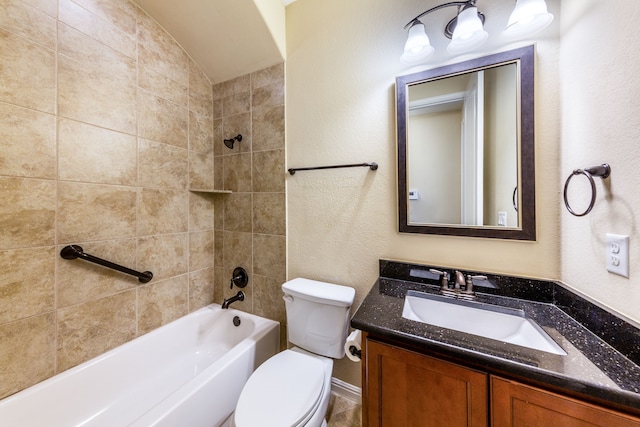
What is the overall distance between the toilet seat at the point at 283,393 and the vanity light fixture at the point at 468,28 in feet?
5.51

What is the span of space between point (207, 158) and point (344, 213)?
1282 millimetres

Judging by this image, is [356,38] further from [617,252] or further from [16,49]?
[16,49]

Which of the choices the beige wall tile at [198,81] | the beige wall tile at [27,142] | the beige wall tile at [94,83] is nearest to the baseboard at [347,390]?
the beige wall tile at [27,142]

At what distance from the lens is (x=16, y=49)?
105 centimetres

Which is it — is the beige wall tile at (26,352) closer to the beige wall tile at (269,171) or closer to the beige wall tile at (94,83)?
the beige wall tile at (94,83)

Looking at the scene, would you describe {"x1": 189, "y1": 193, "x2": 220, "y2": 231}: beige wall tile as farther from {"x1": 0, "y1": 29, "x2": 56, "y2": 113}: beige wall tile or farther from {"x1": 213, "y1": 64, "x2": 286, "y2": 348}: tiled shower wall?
{"x1": 0, "y1": 29, "x2": 56, "y2": 113}: beige wall tile

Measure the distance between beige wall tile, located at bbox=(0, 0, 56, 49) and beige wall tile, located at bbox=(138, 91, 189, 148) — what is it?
1.36 feet

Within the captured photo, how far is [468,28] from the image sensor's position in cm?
102

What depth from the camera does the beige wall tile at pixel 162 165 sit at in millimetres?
1521

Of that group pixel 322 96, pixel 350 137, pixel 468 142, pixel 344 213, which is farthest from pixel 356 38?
pixel 344 213

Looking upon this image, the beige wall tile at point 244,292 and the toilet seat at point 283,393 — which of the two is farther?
the beige wall tile at point 244,292

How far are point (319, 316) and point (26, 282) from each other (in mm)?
1426

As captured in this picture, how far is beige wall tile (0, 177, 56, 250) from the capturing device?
1.03m

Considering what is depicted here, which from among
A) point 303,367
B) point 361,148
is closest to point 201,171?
point 361,148
